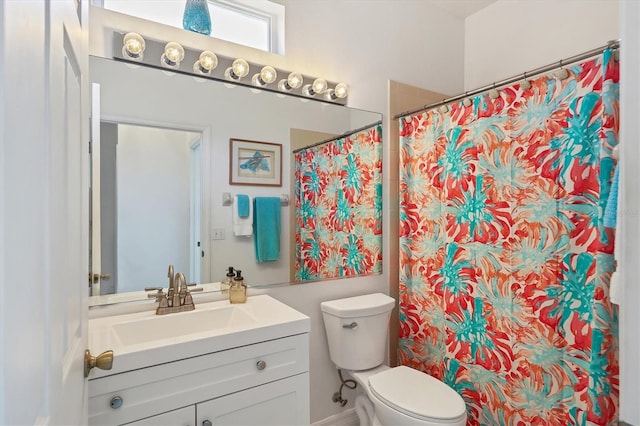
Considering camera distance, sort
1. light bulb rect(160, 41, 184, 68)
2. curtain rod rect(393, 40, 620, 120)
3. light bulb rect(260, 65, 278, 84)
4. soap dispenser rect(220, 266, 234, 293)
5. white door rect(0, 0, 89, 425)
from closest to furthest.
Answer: white door rect(0, 0, 89, 425) < curtain rod rect(393, 40, 620, 120) < light bulb rect(160, 41, 184, 68) < soap dispenser rect(220, 266, 234, 293) < light bulb rect(260, 65, 278, 84)

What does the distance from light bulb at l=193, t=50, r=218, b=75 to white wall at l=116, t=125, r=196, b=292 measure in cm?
32

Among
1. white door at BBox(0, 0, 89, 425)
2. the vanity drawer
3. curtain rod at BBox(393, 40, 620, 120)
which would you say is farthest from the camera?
curtain rod at BBox(393, 40, 620, 120)

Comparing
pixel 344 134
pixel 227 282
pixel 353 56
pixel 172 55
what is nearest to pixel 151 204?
pixel 227 282

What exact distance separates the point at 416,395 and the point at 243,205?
1.23 meters

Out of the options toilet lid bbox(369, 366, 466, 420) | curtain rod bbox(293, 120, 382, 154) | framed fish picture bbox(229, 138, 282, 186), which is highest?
curtain rod bbox(293, 120, 382, 154)

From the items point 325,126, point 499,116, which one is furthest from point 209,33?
point 499,116

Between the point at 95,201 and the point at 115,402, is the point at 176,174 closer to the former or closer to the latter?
the point at 95,201

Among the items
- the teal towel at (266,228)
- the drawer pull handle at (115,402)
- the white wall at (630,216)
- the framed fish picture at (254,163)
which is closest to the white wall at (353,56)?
the teal towel at (266,228)

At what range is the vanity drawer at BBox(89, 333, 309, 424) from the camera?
996mm

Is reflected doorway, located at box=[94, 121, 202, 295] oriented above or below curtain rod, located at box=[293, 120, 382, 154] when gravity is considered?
below

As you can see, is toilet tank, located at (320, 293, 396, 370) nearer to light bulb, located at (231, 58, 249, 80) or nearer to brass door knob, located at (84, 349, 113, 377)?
brass door knob, located at (84, 349, 113, 377)

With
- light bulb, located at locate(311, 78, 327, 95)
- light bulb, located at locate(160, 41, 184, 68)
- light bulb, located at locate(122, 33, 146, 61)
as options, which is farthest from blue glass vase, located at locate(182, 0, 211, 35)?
light bulb, located at locate(311, 78, 327, 95)

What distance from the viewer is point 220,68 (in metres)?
1.66

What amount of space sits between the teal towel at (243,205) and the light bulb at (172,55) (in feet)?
2.20
